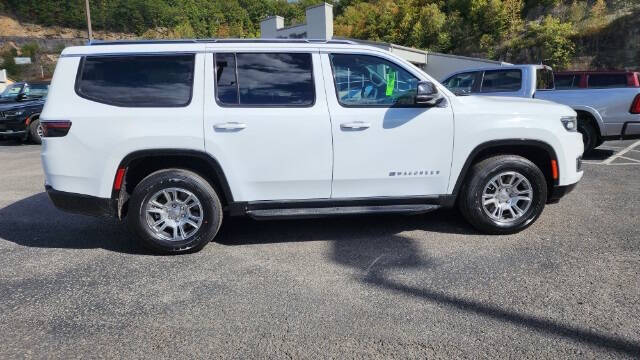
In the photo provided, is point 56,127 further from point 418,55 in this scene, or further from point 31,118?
point 418,55

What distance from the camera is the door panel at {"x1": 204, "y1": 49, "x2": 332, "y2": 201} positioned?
4.04 meters

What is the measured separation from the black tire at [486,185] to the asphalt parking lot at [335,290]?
16 cm

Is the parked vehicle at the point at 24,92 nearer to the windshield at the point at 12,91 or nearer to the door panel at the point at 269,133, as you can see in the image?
the windshield at the point at 12,91

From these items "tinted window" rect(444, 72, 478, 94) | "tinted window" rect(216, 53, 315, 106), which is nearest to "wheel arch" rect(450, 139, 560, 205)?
"tinted window" rect(216, 53, 315, 106)

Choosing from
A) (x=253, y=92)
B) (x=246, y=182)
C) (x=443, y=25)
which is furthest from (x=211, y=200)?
(x=443, y=25)

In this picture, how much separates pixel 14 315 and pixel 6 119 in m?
11.3

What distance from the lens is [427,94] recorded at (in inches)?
161

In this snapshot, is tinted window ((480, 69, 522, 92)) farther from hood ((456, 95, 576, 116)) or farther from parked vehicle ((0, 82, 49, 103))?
parked vehicle ((0, 82, 49, 103))

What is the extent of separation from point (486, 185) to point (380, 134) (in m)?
1.20

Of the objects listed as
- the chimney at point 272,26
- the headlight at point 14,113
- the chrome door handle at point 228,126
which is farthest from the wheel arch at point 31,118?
the chimney at point 272,26

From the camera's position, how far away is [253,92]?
162 inches

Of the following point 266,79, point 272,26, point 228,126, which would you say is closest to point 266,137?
point 228,126

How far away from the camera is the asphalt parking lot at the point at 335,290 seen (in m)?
2.72

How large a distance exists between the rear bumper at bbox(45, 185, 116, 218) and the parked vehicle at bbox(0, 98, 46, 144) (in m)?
10.1
